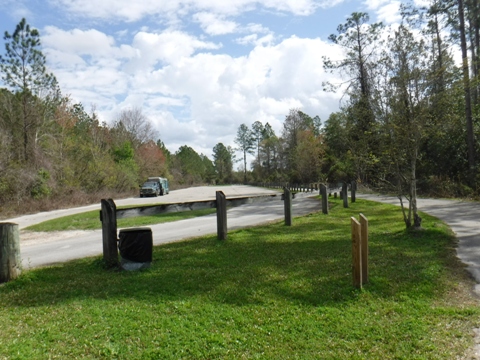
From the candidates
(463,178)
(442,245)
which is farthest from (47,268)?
(463,178)

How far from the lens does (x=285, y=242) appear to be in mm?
8883

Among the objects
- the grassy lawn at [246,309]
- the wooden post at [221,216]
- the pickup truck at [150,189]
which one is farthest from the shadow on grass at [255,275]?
the pickup truck at [150,189]

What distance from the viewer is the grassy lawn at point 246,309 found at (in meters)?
3.64

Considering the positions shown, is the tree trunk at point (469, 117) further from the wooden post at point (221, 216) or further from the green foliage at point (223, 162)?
the green foliage at point (223, 162)

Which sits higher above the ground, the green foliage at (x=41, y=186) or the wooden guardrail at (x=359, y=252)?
the green foliage at (x=41, y=186)

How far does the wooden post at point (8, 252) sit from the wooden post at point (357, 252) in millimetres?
5083

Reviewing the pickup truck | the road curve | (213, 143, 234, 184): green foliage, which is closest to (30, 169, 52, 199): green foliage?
the pickup truck

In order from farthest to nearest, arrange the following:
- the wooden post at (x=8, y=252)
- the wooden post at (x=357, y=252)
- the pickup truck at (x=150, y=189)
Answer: the pickup truck at (x=150, y=189) → the wooden post at (x=8, y=252) → the wooden post at (x=357, y=252)

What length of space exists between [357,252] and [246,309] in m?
1.69

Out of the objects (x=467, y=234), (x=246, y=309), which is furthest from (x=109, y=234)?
(x=467, y=234)

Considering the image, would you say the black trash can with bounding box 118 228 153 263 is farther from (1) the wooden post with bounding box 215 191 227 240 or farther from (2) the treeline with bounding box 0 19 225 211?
(2) the treeline with bounding box 0 19 225 211

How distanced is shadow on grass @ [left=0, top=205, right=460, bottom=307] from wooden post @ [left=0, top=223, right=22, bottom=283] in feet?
0.60

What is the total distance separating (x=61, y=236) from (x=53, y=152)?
2396 cm

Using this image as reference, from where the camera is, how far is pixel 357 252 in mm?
5141
